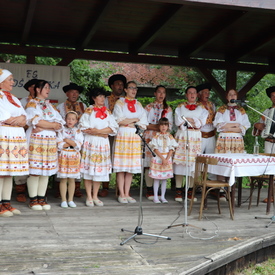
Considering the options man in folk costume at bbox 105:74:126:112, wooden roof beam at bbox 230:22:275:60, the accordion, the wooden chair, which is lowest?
the wooden chair

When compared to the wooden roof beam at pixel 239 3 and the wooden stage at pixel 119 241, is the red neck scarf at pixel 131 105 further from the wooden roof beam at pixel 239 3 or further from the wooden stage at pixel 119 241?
the wooden roof beam at pixel 239 3

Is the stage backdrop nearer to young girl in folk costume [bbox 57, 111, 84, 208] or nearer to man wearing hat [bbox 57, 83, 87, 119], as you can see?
man wearing hat [bbox 57, 83, 87, 119]

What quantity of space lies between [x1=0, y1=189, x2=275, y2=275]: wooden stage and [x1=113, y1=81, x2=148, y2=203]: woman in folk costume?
567mm

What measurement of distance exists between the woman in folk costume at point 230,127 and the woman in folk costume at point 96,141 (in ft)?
5.91

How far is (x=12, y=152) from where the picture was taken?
16.6 ft

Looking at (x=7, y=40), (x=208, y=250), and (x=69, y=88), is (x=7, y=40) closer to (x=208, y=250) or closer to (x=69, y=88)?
(x=69, y=88)

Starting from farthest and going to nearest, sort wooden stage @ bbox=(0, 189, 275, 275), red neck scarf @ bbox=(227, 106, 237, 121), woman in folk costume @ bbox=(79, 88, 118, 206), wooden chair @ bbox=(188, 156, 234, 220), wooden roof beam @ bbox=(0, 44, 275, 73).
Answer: wooden roof beam @ bbox=(0, 44, 275, 73)
red neck scarf @ bbox=(227, 106, 237, 121)
woman in folk costume @ bbox=(79, 88, 118, 206)
wooden chair @ bbox=(188, 156, 234, 220)
wooden stage @ bbox=(0, 189, 275, 275)

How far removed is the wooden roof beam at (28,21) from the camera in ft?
18.6

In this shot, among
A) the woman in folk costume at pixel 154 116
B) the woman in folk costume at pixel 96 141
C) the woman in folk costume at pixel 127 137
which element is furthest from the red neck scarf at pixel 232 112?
the woman in folk costume at pixel 96 141

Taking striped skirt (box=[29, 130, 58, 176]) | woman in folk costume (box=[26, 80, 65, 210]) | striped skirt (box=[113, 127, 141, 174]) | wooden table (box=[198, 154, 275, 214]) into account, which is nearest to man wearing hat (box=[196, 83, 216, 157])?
wooden table (box=[198, 154, 275, 214])

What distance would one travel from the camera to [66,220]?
16.7ft

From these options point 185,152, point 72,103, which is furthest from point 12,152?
point 185,152

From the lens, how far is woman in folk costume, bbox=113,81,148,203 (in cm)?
621

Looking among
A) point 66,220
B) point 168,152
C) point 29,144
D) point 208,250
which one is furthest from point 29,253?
point 168,152
